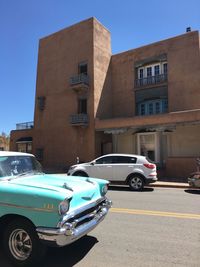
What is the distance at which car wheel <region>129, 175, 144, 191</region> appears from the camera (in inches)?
500

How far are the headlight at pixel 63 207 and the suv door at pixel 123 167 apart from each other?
30.2 feet

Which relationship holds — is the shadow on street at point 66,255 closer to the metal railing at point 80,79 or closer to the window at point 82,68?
the metal railing at point 80,79

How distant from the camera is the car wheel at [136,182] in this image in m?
12.7

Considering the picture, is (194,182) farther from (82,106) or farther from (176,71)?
(82,106)

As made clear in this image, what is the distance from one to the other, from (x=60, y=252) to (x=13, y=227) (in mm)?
1039

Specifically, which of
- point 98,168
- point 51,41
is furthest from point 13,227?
point 51,41

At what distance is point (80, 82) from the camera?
23.8 meters

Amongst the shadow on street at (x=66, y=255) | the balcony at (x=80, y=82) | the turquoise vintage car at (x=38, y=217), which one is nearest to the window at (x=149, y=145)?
the balcony at (x=80, y=82)

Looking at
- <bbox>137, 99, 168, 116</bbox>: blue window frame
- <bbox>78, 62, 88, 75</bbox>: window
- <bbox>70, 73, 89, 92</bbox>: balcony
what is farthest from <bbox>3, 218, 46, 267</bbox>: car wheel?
<bbox>78, 62, 88, 75</bbox>: window

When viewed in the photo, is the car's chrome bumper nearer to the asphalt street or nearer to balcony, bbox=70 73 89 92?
the asphalt street

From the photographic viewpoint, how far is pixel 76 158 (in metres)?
24.2

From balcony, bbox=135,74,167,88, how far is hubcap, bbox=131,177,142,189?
13231mm

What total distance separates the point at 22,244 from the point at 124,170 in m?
9.33

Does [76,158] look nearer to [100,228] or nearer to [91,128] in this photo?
[91,128]
